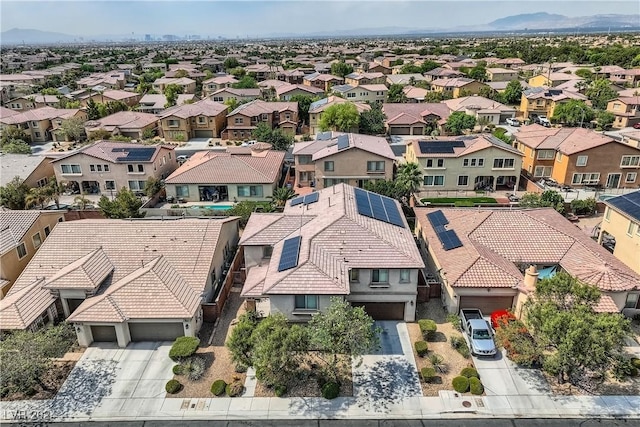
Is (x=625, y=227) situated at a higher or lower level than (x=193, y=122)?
higher

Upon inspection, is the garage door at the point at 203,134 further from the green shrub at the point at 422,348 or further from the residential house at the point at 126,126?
the green shrub at the point at 422,348

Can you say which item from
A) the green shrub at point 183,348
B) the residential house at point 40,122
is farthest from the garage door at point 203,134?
the green shrub at point 183,348

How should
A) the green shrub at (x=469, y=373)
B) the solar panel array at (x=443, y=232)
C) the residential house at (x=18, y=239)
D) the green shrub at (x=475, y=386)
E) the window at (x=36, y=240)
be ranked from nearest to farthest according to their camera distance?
1. the green shrub at (x=475, y=386)
2. the green shrub at (x=469, y=373)
3. the residential house at (x=18, y=239)
4. the solar panel array at (x=443, y=232)
5. the window at (x=36, y=240)

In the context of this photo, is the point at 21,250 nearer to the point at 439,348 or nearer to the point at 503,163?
the point at 439,348

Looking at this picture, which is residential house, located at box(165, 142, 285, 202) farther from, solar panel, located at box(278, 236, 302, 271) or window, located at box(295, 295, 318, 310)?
window, located at box(295, 295, 318, 310)

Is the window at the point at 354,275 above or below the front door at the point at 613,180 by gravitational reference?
above

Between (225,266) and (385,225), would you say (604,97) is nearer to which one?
(385,225)

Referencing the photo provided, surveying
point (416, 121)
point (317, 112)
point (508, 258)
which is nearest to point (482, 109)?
point (416, 121)
